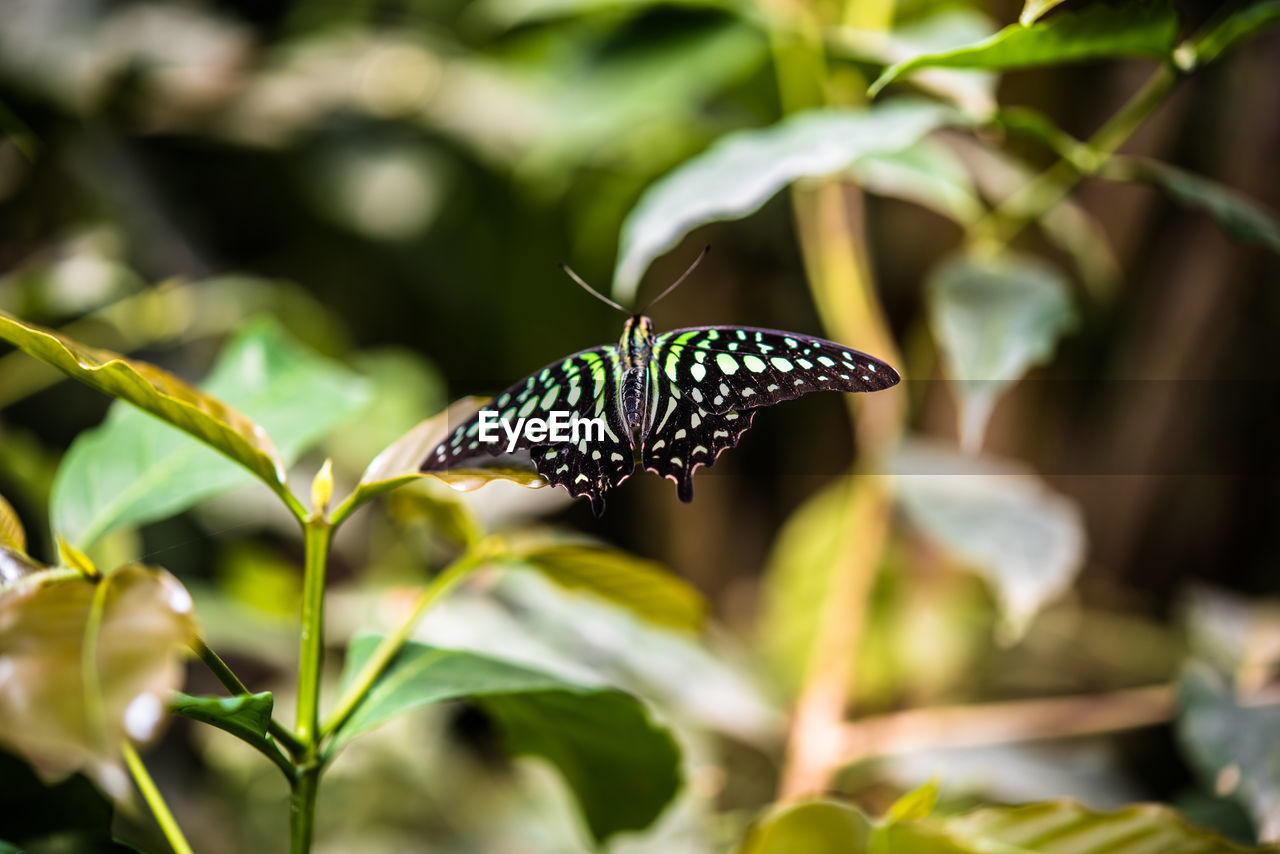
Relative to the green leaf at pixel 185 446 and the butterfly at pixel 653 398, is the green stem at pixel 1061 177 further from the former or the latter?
the green leaf at pixel 185 446

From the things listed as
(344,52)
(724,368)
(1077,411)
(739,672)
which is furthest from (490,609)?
(344,52)

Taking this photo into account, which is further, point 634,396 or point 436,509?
point 436,509

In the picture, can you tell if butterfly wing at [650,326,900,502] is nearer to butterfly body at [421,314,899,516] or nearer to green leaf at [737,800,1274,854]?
butterfly body at [421,314,899,516]

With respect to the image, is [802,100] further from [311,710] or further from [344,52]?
[344,52]

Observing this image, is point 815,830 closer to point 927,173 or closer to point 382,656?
point 382,656

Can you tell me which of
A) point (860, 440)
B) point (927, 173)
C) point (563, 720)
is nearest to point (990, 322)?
point (927, 173)
